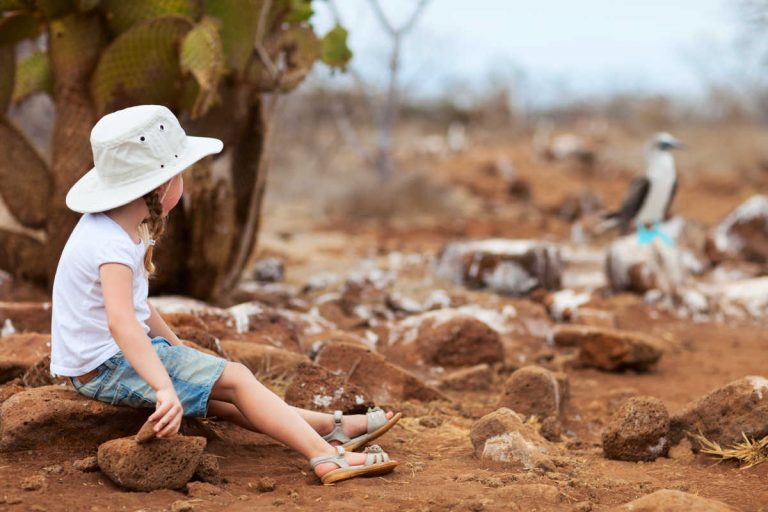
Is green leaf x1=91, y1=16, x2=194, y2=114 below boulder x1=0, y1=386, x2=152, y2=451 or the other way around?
the other way around

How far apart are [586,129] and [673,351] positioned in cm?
3211

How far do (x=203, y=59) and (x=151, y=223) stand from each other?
90.4 inches

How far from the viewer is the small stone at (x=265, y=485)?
328 cm

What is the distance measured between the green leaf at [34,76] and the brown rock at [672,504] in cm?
500

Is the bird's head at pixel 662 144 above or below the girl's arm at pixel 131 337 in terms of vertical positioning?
above

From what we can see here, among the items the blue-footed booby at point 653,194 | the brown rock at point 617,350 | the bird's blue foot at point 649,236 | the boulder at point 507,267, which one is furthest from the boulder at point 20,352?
the blue-footed booby at point 653,194

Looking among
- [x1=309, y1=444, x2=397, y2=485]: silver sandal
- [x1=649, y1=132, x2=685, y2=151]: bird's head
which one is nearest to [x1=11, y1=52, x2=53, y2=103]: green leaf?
[x1=309, y1=444, x2=397, y2=485]: silver sandal

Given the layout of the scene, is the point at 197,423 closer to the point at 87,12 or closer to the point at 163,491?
the point at 163,491

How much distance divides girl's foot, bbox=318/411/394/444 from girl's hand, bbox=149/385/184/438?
73 cm

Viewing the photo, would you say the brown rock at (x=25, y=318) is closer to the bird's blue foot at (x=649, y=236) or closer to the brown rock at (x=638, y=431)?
the brown rock at (x=638, y=431)

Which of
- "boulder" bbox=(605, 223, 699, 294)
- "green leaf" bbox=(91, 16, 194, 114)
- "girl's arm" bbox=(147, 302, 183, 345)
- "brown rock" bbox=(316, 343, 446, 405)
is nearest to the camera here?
"girl's arm" bbox=(147, 302, 183, 345)

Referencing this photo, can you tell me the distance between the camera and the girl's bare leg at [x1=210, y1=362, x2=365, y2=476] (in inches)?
135

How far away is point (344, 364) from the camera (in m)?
4.84

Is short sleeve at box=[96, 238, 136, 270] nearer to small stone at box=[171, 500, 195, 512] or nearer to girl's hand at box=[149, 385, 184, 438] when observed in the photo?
girl's hand at box=[149, 385, 184, 438]
